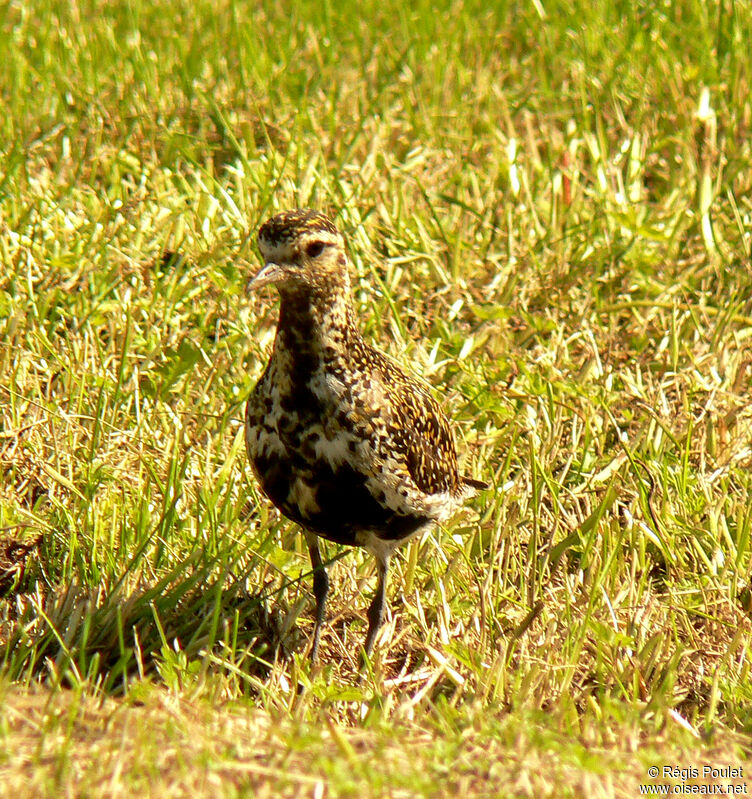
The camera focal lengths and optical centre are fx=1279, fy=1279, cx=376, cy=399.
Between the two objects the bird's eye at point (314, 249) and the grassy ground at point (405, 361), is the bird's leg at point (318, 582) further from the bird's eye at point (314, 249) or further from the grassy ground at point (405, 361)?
the bird's eye at point (314, 249)

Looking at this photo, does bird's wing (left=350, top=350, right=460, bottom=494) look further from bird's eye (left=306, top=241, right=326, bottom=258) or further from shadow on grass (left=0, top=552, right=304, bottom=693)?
shadow on grass (left=0, top=552, right=304, bottom=693)

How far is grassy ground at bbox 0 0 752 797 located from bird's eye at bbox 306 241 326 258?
117cm

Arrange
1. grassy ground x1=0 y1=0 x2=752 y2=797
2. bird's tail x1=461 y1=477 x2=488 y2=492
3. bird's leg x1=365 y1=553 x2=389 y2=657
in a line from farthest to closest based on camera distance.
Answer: bird's tail x1=461 y1=477 x2=488 y2=492 → bird's leg x1=365 y1=553 x2=389 y2=657 → grassy ground x1=0 y1=0 x2=752 y2=797

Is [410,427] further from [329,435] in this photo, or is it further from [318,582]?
[318,582]

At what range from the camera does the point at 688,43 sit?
7797 mm

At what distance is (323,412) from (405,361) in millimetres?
1695

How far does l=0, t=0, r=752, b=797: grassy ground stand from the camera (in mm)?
3699

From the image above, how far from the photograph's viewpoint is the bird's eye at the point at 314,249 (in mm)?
4125

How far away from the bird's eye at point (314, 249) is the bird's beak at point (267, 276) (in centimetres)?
10

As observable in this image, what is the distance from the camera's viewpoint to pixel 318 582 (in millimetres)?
4715

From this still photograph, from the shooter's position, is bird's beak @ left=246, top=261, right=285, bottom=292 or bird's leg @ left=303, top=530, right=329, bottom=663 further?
bird's leg @ left=303, top=530, right=329, bottom=663

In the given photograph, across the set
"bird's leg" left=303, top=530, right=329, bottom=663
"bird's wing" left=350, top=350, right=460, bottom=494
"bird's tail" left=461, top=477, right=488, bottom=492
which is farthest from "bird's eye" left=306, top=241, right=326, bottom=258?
"bird's tail" left=461, top=477, right=488, bottom=492

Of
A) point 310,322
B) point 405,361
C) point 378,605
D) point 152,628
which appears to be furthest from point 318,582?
point 405,361

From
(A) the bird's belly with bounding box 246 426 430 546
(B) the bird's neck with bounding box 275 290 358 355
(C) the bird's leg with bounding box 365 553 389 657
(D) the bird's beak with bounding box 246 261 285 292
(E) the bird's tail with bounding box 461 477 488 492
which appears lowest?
(C) the bird's leg with bounding box 365 553 389 657
